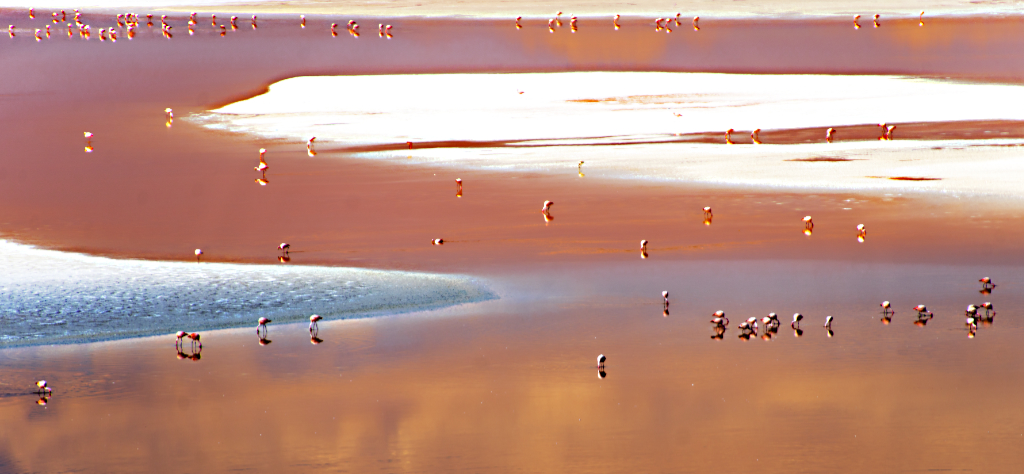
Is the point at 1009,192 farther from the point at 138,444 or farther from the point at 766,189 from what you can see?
the point at 138,444

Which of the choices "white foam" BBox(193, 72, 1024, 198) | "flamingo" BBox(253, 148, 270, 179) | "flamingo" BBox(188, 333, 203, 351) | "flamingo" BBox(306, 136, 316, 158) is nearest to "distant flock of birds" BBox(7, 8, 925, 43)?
"white foam" BBox(193, 72, 1024, 198)

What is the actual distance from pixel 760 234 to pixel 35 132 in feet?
73.2

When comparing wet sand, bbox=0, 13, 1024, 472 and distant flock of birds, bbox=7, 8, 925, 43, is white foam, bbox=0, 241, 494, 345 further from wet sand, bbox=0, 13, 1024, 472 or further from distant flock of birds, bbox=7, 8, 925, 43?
distant flock of birds, bbox=7, 8, 925, 43

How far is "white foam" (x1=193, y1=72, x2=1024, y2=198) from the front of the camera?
24.6m

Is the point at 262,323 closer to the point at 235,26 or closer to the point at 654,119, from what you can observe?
the point at 654,119

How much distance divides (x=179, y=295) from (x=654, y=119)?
19.0 m

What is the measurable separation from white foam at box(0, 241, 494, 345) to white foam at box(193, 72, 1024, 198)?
9.14 meters

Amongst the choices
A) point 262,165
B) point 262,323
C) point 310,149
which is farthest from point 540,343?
point 310,149

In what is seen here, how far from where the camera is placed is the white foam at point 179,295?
14703 mm

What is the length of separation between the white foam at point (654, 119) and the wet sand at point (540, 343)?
6.32 ft

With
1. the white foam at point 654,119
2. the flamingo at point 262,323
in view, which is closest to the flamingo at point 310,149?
the white foam at point 654,119

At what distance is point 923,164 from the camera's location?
2480cm

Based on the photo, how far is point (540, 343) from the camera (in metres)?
13.9

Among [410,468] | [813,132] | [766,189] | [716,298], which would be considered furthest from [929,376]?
[813,132]
